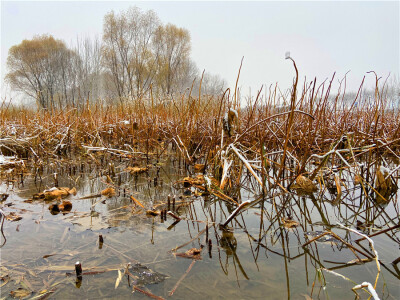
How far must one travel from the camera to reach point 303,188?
70.2 inches

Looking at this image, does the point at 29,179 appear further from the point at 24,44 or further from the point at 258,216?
the point at 24,44

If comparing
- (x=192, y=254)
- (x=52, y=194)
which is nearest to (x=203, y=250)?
(x=192, y=254)

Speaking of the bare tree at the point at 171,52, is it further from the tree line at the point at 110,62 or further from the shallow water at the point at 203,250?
the shallow water at the point at 203,250

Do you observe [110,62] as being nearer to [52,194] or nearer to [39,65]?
[39,65]

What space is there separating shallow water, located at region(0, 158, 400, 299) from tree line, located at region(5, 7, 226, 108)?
15.7m

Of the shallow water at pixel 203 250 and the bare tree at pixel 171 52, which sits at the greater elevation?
the bare tree at pixel 171 52

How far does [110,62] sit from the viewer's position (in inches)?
778

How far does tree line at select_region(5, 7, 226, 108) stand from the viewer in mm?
19578

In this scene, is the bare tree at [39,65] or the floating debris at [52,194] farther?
the bare tree at [39,65]

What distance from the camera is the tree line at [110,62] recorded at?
1958cm

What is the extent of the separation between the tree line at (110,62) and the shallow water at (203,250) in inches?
618

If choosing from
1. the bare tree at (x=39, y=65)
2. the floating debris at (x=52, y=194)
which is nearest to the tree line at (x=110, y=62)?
the bare tree at (x=39, y=65)

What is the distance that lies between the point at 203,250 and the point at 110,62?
21.7 metres

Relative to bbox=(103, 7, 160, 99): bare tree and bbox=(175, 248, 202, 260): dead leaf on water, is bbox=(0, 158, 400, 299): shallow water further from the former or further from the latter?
bbox=(103, 7, 160, 99): bare tree
